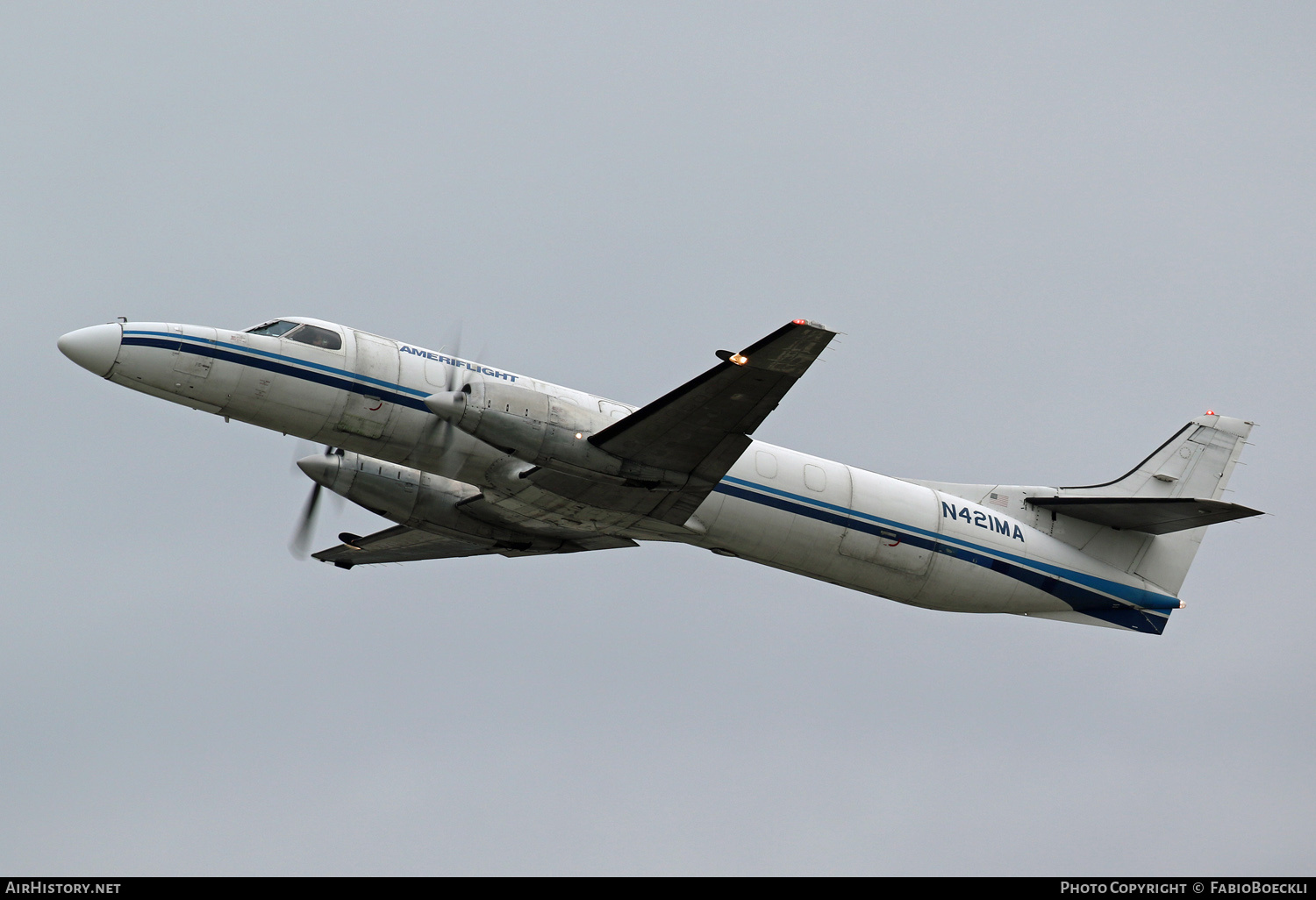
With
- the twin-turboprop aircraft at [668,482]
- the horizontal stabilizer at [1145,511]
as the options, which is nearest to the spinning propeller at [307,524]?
the twin-turboprop aircraft at [668,482]

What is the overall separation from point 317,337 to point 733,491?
813 centimetres

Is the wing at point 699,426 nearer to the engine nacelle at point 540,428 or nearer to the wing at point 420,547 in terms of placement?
the engine nacelle at point 540,428

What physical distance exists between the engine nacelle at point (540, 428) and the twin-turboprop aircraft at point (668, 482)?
35 millimetres

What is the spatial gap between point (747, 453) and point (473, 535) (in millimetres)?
6408

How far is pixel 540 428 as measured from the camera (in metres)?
22.7

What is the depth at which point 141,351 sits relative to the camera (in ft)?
76.3

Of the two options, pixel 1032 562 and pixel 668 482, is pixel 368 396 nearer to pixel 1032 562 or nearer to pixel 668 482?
pixel 668 482

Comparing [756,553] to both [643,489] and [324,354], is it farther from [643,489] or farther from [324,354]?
[324,354]

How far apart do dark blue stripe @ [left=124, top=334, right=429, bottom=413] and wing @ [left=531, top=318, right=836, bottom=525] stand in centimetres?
290

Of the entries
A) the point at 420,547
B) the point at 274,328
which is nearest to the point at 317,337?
the point at 274,328

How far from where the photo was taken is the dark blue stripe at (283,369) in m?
23.4

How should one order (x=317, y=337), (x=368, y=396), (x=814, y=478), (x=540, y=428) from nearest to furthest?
1. (x=540, y=428)
2. (x=368, y=396)
3. (x=317, y=337)
4. (x=814, y=478)
